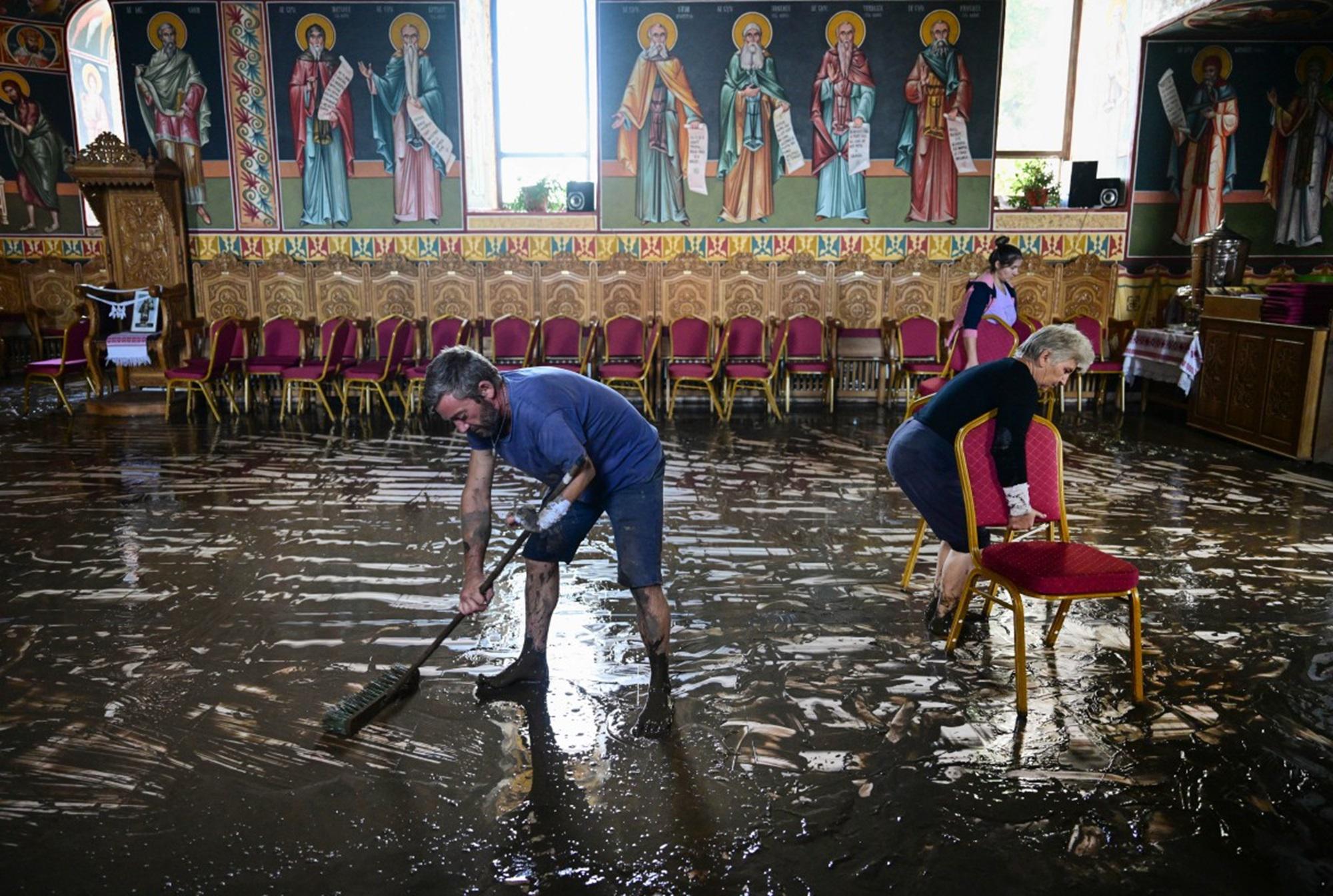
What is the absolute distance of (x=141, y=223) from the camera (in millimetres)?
9641

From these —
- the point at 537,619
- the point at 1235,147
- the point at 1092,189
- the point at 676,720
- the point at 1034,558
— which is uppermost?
the point at 1235,147

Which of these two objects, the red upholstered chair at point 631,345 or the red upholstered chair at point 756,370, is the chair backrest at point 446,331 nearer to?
the red upholstered chair at point 631,345

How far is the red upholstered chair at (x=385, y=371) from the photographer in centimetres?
834

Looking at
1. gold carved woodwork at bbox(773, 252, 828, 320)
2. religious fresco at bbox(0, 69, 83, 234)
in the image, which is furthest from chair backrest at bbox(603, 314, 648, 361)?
religious fresco at bbox(0, 69, 83, 234)

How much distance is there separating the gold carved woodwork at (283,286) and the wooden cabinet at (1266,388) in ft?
28.0

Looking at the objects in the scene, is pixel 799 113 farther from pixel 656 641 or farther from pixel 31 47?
pixel 31 47

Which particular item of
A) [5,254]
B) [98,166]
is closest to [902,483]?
[98,166]

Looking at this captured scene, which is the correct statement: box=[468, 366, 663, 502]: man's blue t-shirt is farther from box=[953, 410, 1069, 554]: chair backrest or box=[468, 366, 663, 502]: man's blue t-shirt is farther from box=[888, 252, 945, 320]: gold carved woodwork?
box=[888, 252, 945, 320]: gold carved woodwork

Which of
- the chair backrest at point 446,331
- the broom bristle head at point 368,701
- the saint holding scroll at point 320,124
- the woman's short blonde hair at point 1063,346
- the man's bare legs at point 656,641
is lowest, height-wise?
the broom bristle head at point 368,701

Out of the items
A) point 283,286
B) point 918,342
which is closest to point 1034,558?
point 918,342

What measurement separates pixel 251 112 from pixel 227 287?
5.92 ft

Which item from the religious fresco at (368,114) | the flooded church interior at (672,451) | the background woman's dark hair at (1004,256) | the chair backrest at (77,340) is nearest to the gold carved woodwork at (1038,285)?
the flooded church interior at (672,451)

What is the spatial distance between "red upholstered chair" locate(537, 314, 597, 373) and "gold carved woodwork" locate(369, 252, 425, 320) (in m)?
1.55

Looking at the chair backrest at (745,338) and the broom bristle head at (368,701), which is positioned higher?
the chair backrest at (745,338)
